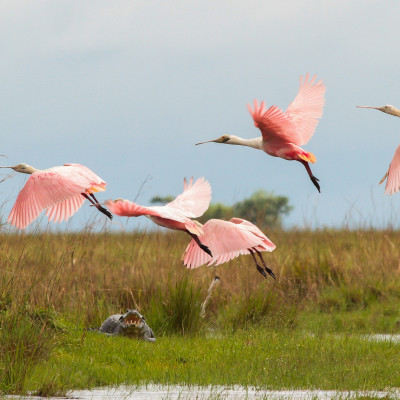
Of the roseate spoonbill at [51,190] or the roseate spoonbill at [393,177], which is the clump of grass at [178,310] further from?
the roseate spoonbill at [51,190]

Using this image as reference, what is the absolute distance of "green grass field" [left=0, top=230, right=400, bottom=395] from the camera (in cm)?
870

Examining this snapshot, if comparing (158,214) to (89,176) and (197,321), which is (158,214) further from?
(197,321)

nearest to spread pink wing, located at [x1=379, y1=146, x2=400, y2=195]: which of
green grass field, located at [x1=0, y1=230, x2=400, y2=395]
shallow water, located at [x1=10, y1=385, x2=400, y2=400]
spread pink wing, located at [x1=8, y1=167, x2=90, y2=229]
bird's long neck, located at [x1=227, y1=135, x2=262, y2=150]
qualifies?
bird's long neck, located at [x1=227, y1=135, x2=262, y2=150]

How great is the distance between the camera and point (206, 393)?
8.22 metres

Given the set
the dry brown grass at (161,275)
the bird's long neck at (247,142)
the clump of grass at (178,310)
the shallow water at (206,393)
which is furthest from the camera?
the clump of grass at (178,310)

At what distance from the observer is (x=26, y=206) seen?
666 cm

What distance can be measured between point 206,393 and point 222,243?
2.29m

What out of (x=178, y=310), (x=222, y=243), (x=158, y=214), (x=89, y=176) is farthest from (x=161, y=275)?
(x=158, y=214)

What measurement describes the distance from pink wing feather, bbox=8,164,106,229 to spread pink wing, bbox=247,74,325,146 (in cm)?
150

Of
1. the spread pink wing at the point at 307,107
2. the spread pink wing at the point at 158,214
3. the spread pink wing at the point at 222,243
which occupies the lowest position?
the spread pink wing at the point at 222,243

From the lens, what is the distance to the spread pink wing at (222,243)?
21.6ft

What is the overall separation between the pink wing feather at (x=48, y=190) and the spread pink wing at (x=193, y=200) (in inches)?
27.5

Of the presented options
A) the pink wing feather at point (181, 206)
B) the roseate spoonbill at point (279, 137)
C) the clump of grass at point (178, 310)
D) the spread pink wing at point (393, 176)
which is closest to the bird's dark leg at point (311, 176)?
the roseate spoonbill at point (279, 137)

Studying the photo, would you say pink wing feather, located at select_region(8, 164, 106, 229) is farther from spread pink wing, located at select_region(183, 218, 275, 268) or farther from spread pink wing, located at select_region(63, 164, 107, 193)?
spread pink wing, located at select_region(183, 218, 275, 268)
